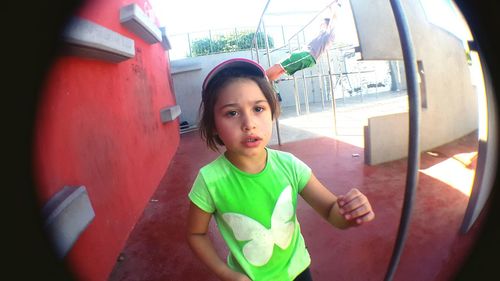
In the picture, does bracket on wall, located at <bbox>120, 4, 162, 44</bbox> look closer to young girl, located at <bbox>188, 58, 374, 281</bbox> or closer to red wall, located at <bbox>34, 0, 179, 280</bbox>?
red wall, located at <bbox>34, 0, 179, 280</bbox>

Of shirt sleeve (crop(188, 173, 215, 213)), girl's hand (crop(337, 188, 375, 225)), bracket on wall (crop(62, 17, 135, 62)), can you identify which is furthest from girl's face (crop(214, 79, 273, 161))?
bracket on wall (crop(62, 17, 135, 62))

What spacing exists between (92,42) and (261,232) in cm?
119

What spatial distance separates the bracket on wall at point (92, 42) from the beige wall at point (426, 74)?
4.27 ft

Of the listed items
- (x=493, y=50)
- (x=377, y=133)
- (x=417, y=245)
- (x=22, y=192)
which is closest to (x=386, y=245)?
(x=417, y=245)

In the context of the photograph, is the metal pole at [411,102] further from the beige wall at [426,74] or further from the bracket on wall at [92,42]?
the bracket on wall at [92,42]

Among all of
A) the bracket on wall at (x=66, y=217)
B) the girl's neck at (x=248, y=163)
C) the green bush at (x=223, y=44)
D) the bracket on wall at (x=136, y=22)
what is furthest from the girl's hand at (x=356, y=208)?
the green bush at (x=223, y=44)

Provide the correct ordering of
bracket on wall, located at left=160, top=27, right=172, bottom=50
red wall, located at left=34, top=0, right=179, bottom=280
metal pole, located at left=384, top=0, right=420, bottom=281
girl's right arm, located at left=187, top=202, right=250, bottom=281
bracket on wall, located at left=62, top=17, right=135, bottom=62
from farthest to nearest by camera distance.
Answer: bracket on wall, located at left=160, top=27, right=172, bottom=50 → bracket on wall, located at left=62, top=17, right=135, bottom=62 → red wall, located at left=34, top=0, right=179, bottom=280 → girl's right arm, located at left=187, top=202, right=250, bottom=281 → metal pole, located at left=384, top=0, right=420, bottom=281

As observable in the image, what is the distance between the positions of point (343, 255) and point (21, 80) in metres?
1.39

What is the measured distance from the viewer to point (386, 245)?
134 cm

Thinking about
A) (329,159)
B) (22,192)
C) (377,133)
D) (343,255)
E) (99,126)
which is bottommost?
(343,255)

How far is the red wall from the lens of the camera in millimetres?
976

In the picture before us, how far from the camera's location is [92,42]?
4.20 feet

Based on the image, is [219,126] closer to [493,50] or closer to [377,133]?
[493,50]

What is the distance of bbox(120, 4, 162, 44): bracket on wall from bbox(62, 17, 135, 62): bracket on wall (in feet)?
1.31
